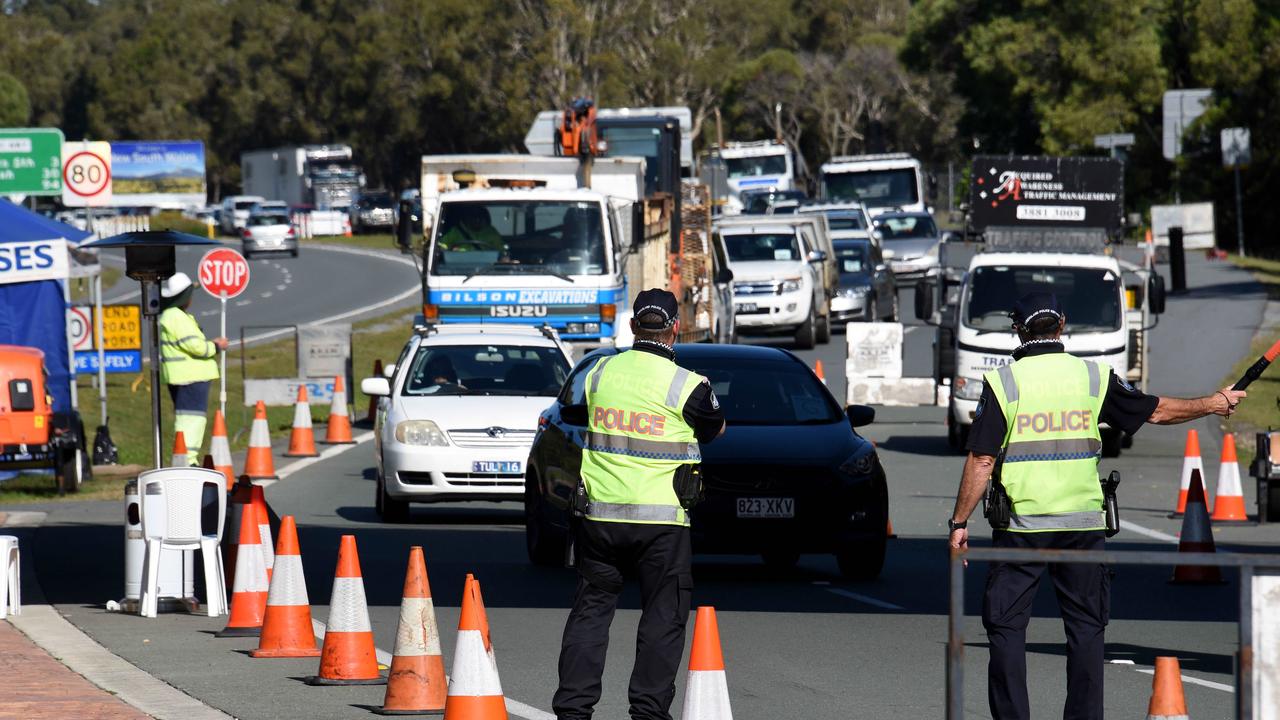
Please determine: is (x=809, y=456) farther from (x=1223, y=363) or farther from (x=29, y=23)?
(x=29, y=23)

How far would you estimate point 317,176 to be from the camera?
95.2 m

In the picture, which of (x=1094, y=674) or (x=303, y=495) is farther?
(x=303, y=495)

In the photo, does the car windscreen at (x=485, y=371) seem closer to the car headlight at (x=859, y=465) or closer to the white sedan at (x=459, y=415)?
the white sedan at (x=459, y=415)

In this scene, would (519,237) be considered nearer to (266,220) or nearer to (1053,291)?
(1053,291)

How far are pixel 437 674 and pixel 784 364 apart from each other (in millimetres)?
5977

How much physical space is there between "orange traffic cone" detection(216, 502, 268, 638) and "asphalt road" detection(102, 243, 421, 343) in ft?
77.3

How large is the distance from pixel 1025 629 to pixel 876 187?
47.6 metres

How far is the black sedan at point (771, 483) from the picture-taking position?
12.7 m

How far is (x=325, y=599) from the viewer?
12.5 metres

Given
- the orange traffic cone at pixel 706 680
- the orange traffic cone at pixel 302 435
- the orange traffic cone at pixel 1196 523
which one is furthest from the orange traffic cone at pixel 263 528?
the orange traffic cone at pixel 302 435

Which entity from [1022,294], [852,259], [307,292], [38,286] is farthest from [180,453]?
[307,292]

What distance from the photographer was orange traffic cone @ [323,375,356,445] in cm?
2302

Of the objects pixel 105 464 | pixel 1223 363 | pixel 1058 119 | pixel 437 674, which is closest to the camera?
pixel 437 674

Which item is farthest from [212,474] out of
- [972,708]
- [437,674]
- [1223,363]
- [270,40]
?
[270,40]
